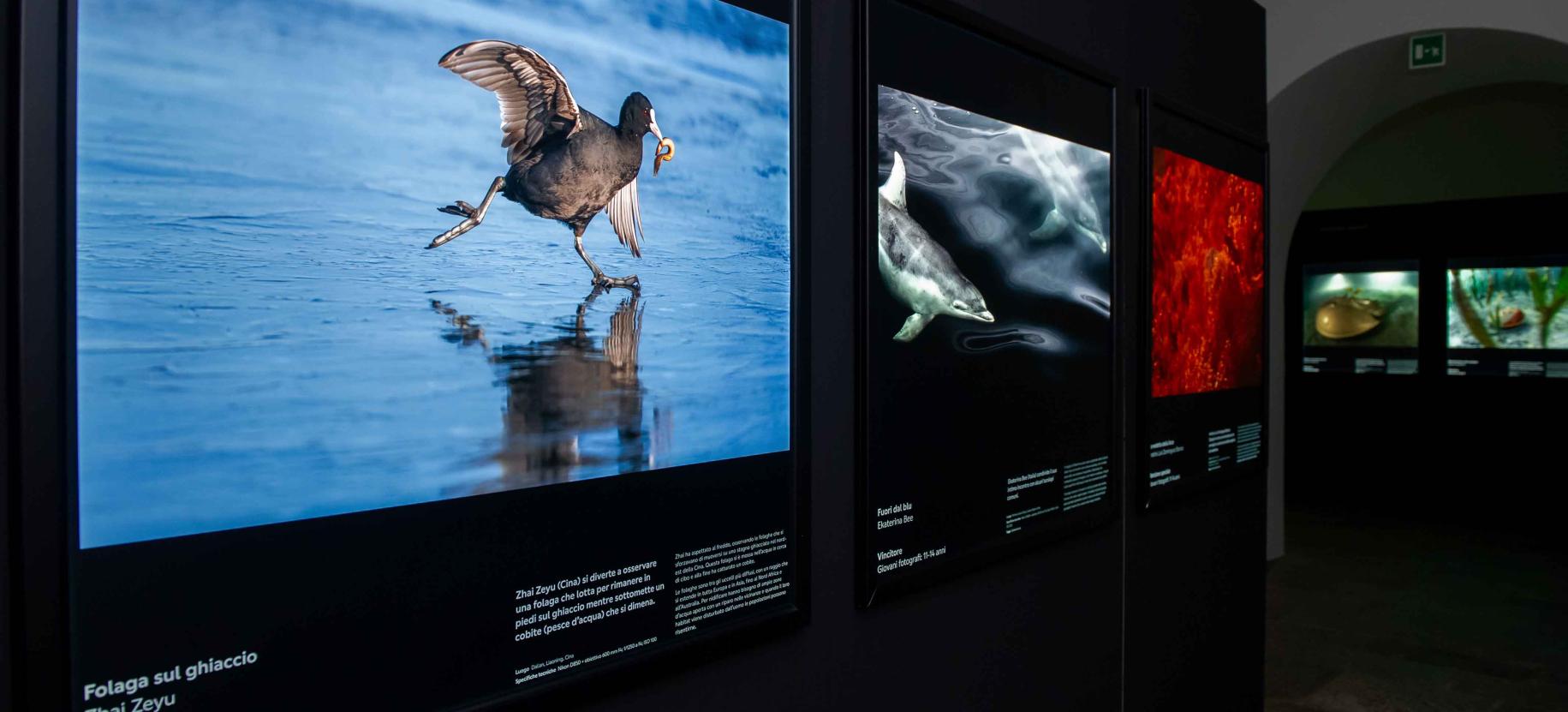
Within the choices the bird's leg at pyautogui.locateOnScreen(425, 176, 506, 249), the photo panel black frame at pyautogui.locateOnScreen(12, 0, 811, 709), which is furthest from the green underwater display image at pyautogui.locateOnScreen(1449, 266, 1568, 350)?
the photo panel black frame at pyautogui.locateOnScreen(12, 0, 811, 709)

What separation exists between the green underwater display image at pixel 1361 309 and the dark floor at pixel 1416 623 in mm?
2753

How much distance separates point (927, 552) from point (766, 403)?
70cm

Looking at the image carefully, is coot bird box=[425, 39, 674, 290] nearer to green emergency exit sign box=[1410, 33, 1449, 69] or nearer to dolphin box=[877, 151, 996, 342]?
dolphin box=[877, 151, 996, 342]

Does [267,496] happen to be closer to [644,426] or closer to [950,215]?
[644,426]

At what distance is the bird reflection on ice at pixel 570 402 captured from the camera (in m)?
1.51

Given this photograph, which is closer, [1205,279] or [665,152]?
[665,152]

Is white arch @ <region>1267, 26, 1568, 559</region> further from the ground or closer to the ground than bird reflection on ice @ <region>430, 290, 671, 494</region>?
further from the ground

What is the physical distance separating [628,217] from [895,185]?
0.75 m

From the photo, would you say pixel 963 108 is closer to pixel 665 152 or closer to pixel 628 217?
pixel 665 152

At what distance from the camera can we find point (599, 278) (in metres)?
1.62

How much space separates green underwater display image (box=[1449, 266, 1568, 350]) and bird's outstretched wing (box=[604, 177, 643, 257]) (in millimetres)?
11328

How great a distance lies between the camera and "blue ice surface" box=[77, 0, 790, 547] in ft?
3.79

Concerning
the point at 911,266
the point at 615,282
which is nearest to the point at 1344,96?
the point at 911,266

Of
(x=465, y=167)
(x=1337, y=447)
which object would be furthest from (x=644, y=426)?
(x=1337, y=447)
